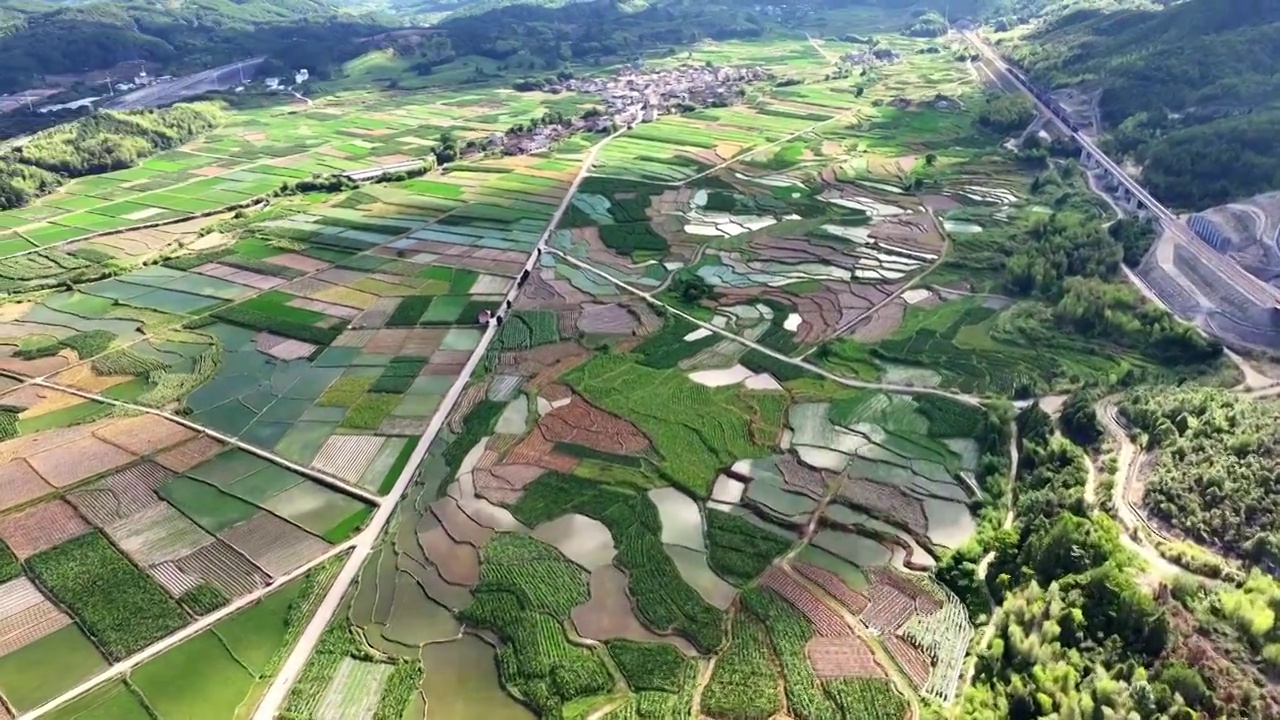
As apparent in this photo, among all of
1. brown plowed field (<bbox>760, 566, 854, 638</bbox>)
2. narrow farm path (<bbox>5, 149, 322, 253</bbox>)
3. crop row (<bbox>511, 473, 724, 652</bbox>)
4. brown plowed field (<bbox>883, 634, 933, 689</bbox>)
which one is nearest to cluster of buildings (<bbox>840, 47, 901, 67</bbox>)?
narrow farm path (<bbox>5, 149, 322, 253</bbox>)

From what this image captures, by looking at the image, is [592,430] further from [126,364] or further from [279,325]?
[126,364]

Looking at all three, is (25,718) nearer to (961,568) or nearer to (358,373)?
(358,373)

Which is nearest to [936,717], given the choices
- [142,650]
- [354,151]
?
[142,650]

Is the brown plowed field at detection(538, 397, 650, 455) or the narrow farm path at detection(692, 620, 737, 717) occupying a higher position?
the narrow farm path at detection(692, 620, 737, 717)

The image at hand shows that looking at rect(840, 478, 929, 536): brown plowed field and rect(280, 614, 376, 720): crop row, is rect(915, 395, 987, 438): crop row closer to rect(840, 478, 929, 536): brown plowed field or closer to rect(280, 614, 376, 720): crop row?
rect(840, 478, 929, 536): brown plowed field

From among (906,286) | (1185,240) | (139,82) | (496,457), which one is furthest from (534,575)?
(139,82)

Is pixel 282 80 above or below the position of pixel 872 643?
below

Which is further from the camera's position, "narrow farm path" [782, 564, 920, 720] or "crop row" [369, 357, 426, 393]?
"crop row" [369, 357, 426, 393]

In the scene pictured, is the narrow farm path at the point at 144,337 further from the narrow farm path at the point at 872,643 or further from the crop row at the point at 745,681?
the narrow farm path at the point at 872,643

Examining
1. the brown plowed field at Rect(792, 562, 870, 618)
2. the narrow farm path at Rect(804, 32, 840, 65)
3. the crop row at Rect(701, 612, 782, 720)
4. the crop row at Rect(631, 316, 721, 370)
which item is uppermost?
the crop row at Rect(701, 612, 782, 720)
